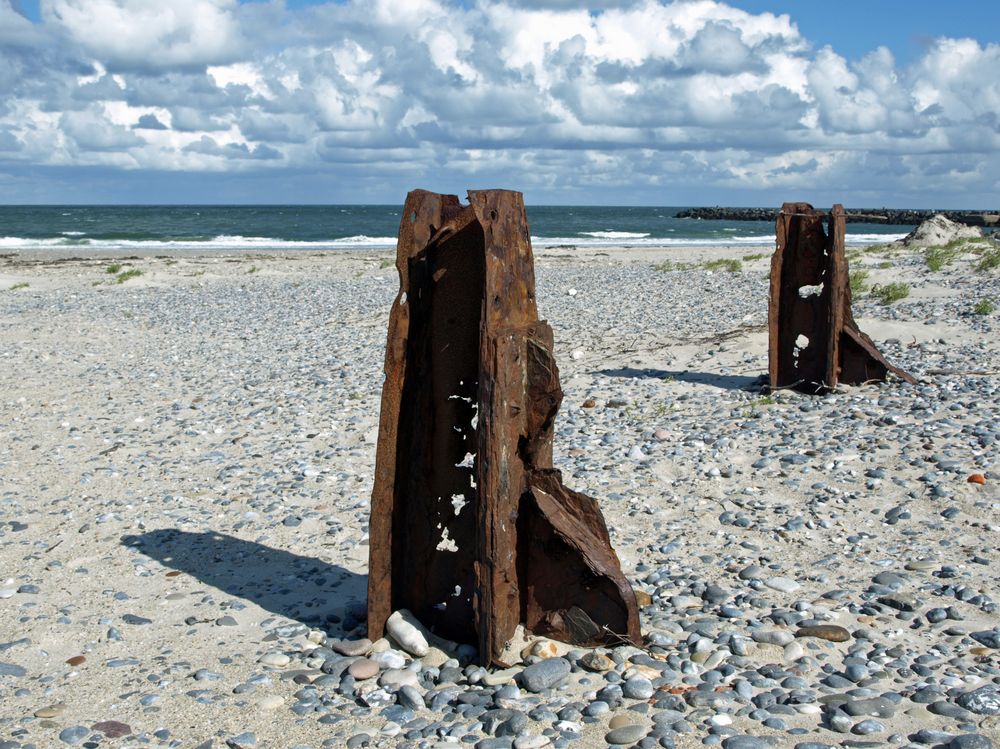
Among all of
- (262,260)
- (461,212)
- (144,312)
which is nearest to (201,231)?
(262,260)

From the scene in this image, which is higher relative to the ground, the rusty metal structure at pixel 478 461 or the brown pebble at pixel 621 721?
the rusty metal structure at pixel 478 461

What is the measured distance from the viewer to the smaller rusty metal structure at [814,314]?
858 centimetres

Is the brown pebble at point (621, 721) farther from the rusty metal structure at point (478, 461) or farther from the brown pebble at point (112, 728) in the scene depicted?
the brown pebble at point (112, 728)

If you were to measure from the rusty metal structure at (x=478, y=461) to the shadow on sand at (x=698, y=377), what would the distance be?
212 inches

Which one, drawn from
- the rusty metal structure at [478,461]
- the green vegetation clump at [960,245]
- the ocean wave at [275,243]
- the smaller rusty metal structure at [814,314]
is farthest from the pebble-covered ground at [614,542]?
the ocean wave at [275,243]

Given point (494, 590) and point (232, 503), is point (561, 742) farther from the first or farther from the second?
point (232, 503)

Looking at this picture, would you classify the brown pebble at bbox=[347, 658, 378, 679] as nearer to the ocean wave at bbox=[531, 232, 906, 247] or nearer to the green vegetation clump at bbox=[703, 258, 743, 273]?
the green vegetation clump at bbox=[703, 258, 743, 273]

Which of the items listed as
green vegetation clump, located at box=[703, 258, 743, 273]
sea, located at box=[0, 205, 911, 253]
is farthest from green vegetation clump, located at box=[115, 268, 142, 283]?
sea, located at box=[0, 205, 911, 253]

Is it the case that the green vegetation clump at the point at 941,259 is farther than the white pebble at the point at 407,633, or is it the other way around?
the green vegetation clump at the point at 941,259

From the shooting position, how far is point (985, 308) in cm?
1206

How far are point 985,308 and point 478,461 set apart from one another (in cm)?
1029

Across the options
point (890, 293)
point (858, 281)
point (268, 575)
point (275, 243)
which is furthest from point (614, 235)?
point (268, 575)

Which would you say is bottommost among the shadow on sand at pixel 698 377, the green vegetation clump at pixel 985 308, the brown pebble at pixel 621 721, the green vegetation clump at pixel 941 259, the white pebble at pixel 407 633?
the brown pebble at pixel 621 721

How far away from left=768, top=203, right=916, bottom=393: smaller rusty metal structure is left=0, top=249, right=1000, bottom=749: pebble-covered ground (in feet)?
1.21
